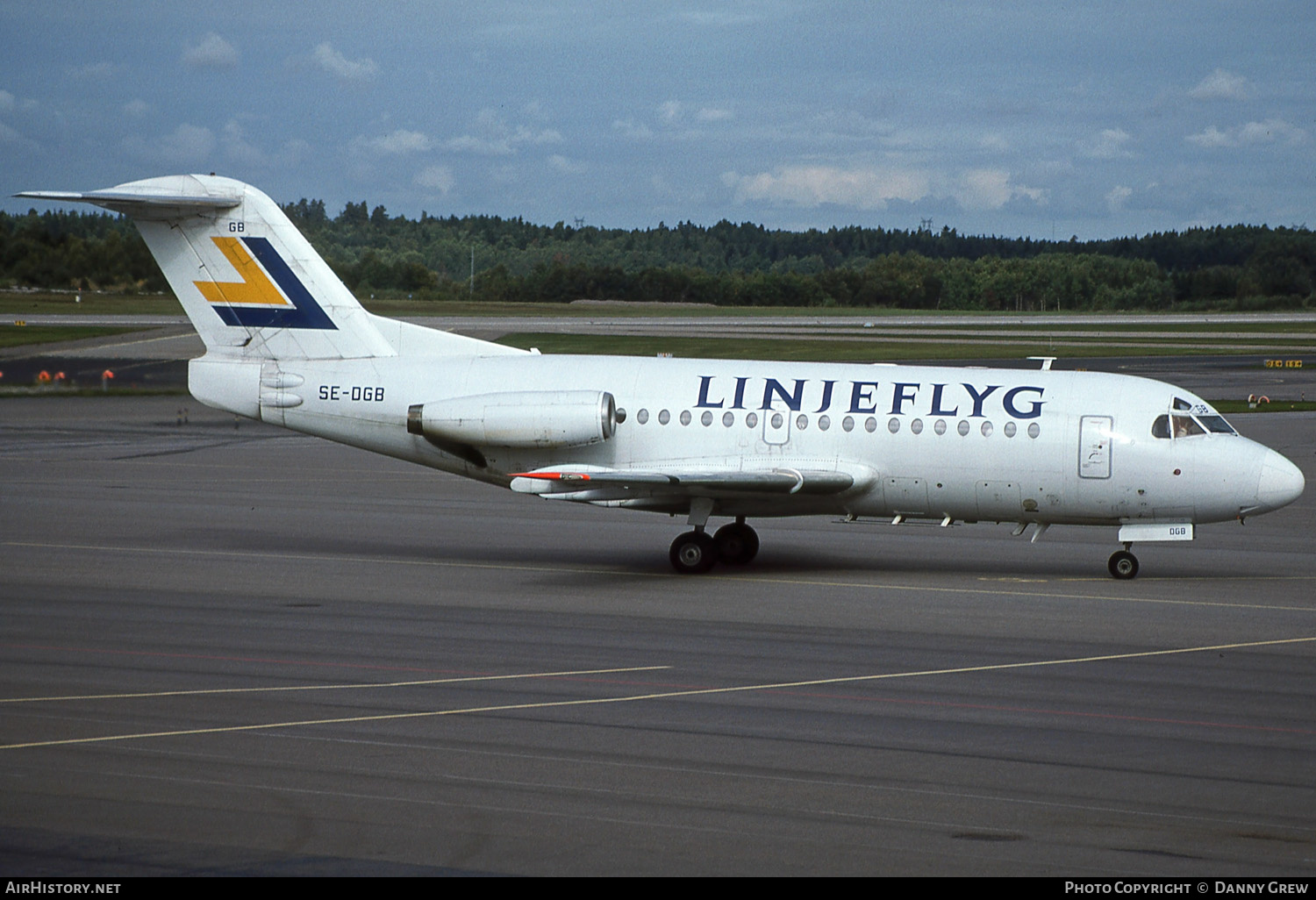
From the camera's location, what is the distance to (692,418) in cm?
2442

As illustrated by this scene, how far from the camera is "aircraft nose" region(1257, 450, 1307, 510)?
23.0 metres

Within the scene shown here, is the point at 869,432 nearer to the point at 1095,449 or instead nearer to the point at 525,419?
the point at 1095,449

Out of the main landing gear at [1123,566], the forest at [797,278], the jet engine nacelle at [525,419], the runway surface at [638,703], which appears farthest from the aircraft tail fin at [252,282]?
the forest at [797,278]

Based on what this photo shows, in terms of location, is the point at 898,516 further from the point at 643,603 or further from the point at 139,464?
the point at 139,464

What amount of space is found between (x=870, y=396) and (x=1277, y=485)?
673 cm

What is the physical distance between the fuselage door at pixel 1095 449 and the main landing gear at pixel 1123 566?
1.63 m

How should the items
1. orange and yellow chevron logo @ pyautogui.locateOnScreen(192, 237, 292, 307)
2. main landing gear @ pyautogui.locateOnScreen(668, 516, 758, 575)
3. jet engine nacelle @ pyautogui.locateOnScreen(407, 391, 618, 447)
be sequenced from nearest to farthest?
main landing gear @ pyautogui.locateOnScreen(668, 516, 758, 575) → jet engine nacelle @ pyautogui.locateOnScreen(407, 391, 618, 447) → orange and yellow chevron logo @ pyautogui.locateOnScreen(192, 237, 292, 307)

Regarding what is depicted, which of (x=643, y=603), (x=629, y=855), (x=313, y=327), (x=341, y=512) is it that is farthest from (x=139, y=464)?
(x=629, y=855)

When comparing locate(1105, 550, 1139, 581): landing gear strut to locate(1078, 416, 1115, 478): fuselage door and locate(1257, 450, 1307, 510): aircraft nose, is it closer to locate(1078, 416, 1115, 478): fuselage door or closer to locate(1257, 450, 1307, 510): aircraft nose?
locate(1078, 416, 1115, 478): fuselage door

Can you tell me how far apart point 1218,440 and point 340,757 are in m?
16.4

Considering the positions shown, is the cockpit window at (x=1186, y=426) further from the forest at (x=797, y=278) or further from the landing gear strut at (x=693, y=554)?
the forest at (x=797, y=278)

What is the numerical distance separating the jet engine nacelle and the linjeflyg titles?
1.79 metres

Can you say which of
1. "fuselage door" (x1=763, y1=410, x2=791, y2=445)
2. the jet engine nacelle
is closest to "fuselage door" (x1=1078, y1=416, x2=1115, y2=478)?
"fuselage door" (x1=763, y1=410, x2=791, y2=445)

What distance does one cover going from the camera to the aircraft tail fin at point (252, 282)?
84.0 ft
